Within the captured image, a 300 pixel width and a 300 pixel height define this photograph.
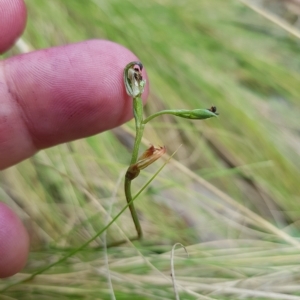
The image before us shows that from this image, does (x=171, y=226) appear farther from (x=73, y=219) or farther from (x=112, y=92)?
(x=112, y=92)

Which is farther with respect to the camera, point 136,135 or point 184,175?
point 184,175

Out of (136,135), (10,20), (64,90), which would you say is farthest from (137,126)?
(10,20)

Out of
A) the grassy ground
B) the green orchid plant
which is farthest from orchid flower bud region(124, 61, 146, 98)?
the grassy ground

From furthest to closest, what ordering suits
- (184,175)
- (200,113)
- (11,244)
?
(184,175)
(11,244)
(200,113)

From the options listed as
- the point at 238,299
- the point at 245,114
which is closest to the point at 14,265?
the point at 238,299

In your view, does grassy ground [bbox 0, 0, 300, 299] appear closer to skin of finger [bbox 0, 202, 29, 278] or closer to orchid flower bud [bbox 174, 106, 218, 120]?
skin of finger [bbox 0, 202, 29, 278]

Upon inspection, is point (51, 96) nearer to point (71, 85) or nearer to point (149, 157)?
point (71, 85)
